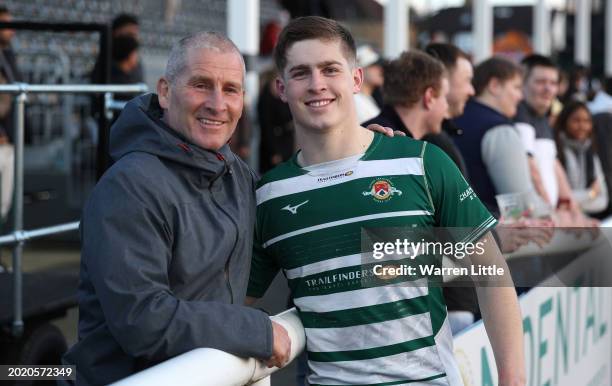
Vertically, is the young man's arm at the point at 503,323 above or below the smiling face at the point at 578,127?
below

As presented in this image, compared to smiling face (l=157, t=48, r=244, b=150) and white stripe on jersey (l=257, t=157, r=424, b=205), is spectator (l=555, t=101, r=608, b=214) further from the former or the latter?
smiling face (l=157, t=48, r=244, b=150)

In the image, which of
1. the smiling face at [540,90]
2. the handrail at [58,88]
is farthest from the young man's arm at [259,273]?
the smiling face at [540,90]

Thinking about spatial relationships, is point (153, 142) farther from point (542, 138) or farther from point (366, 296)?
point (542, 138)

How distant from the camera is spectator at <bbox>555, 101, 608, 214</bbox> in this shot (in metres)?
8.02

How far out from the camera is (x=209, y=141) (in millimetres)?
2340

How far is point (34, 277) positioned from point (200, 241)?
3586mm

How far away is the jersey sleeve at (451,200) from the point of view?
2.55 meters

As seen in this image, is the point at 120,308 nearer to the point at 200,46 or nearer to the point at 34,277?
the point at 200,46

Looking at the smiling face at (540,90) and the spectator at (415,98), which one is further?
the smiling face at (540,90)

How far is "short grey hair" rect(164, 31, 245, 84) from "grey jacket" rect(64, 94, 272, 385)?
11 cm

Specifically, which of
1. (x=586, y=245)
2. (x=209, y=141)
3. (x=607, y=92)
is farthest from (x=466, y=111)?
(x=607, y=92)

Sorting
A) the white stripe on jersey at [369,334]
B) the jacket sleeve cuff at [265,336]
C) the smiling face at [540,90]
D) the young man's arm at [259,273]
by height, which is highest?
the smiling face at [540,90]

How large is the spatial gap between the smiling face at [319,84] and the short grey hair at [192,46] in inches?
10.9

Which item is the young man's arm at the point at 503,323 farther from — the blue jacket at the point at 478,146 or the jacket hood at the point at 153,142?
the blue jacket at the point at 478,146
